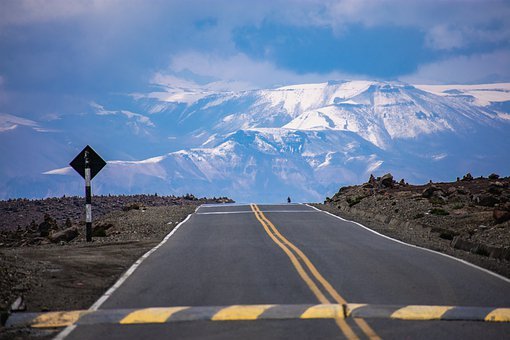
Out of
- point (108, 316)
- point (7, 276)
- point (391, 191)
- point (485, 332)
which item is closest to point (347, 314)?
point (485, 332)

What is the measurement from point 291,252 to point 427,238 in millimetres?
8322

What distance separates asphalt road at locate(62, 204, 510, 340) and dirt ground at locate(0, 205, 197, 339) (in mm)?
575

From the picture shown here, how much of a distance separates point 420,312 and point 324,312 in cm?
135

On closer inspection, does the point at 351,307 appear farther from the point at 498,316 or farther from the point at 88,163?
the point at 88,163

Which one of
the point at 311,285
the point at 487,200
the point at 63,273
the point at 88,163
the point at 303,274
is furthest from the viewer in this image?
the point at 487,200

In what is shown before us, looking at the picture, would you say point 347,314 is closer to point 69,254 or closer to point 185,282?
point 185,282

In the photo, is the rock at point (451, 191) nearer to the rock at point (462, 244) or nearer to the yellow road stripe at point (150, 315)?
the rock at point (462, 244)

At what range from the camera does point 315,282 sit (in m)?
14.1

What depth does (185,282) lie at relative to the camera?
47.9 feet

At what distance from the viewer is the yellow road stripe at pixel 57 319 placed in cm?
1134

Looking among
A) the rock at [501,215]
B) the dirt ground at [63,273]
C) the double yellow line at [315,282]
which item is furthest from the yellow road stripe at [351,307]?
the rock at [501,215]

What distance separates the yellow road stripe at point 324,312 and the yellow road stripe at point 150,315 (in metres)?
1.92

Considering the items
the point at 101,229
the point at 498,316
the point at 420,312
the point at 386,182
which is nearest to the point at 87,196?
the point at 101,229

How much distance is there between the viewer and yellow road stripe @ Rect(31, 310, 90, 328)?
1134cm
